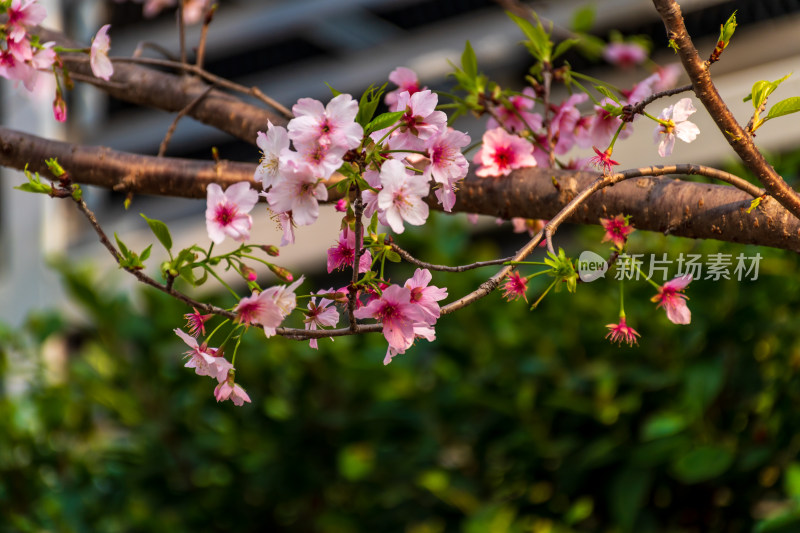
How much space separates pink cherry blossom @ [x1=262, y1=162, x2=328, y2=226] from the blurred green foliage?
907 mm

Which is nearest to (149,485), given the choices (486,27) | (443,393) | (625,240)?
(443,393)

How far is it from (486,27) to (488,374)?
6.18ft

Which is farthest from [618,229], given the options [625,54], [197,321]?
[625,54]

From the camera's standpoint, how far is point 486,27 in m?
3.16

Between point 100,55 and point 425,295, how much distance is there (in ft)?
1.78

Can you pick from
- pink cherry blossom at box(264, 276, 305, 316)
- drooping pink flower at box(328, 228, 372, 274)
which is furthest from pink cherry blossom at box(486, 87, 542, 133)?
pink cherry blossom at box(264, 276, 305, 316)

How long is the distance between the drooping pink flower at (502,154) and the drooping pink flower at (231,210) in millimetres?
310

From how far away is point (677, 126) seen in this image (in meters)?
0.78

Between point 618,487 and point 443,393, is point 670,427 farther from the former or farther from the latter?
point 443,393

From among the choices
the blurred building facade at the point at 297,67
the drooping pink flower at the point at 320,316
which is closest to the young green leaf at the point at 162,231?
the drooping pink flower at the point at 320,316

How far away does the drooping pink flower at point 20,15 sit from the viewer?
92 centimetres

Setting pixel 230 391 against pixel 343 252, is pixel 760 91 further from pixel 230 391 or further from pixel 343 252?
pixel 230 391

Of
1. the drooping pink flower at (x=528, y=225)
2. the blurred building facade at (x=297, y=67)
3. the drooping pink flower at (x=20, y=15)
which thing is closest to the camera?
the drooping pink flower at (x=20, y=15)

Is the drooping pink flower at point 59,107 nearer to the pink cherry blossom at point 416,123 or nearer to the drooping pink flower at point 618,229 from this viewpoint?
the pink cherry blossom at point 416,123
